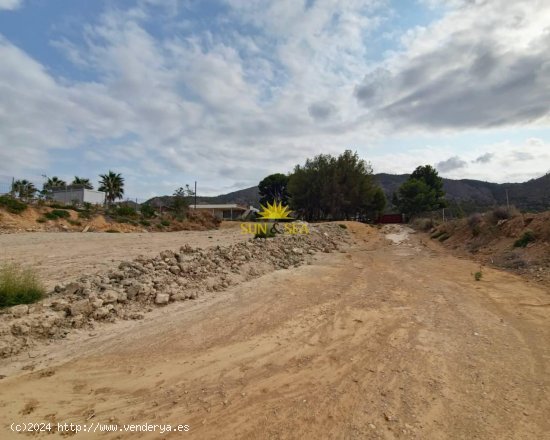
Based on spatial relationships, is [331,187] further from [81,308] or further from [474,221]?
[81,308]

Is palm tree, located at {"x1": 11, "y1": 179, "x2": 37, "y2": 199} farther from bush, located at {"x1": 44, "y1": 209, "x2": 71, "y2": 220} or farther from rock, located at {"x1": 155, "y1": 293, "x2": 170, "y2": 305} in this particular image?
rock, located at {"x1": 155, "y1": 293, "x2": 170, "y2": 305}

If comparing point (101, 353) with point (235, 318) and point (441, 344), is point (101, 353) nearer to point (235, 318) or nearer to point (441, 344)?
point (235, 318)

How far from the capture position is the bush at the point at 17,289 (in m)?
4.84

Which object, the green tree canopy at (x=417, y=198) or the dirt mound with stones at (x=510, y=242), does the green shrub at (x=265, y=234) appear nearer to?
the dirt mound with stones at (x=510, y=242)

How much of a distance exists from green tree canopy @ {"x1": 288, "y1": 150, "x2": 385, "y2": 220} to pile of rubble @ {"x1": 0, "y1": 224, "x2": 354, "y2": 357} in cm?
2806

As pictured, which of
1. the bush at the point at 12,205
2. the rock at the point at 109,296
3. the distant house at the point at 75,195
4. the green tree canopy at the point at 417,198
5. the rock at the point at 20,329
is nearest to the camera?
the rock at the point at 20,329

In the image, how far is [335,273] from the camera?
30.1 feet

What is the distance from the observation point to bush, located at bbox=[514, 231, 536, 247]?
35.4ft

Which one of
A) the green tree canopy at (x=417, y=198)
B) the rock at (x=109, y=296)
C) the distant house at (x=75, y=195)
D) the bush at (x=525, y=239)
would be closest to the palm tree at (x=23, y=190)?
the distant house at (x=75, y=195)

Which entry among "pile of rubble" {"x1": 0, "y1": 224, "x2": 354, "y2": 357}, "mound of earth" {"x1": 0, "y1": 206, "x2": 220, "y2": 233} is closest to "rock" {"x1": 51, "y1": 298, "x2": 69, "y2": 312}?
"pile of rubble" {"x1": 0, "y1": 224, "x2": 354, "y2": 357}

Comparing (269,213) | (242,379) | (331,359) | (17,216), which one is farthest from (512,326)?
(17,216)

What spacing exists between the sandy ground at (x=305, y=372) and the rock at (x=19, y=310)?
79cm

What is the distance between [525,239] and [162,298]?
36.9ft

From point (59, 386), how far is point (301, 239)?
12251 millimetres
